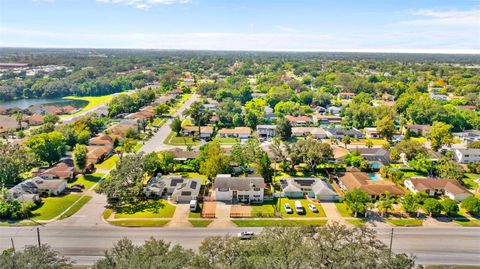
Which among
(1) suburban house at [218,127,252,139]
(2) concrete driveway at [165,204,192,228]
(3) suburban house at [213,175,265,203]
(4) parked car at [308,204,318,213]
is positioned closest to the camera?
(2) concrete driveway at [165,204,192,228]

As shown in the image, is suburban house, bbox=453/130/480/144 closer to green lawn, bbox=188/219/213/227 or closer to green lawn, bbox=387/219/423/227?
green lawn, bbox=387/219/423/227

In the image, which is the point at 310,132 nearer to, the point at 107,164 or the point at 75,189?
the point at 107,164

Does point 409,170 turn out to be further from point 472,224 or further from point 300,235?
point 300,235

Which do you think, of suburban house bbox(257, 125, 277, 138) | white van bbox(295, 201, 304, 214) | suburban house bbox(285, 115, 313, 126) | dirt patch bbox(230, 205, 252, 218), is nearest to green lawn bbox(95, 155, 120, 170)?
dirt patch bbox(230, 205, 252, 218)

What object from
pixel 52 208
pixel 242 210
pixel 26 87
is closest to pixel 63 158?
pixel 52 208

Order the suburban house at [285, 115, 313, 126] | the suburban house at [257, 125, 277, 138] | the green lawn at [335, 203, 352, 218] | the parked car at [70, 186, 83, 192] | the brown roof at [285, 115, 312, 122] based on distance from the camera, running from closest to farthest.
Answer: the green lawn at [335, 203, 352, 218], the parked car at [70, 186, 83, 192], the suburban house at [257, 125, 277, 138], the suburban house at [285, 115, 313, 126], the brown roof at [285, 115, 312, 122]

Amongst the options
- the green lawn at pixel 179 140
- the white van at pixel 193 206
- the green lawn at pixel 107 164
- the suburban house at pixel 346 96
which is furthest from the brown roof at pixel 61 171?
the suburban house at pixel 346 96

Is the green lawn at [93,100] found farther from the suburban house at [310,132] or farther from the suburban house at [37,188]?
the suburban house at [310,132]
